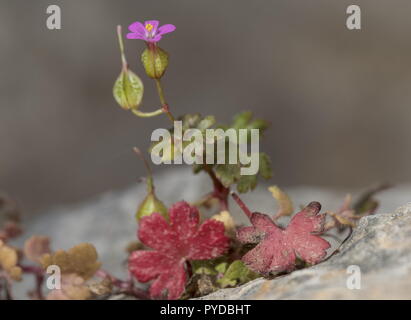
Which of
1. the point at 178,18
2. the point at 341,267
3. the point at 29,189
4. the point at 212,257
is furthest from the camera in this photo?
the point at 178,18

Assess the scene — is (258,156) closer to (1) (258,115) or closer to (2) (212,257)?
(2) (212,257)

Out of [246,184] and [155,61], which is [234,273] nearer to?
[246,184]

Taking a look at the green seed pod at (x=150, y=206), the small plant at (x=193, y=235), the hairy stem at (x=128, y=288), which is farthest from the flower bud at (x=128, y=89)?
the hairy stem at (x=128, y=288)

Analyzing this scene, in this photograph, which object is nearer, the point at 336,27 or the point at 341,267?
the point at 341,267

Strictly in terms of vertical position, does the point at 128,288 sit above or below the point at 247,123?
below

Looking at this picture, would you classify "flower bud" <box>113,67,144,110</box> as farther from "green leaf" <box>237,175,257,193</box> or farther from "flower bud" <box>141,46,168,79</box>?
→ "green leaf" <box>237,175,257,193</box>

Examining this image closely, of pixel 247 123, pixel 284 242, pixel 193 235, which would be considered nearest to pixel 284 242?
pixel 284 242

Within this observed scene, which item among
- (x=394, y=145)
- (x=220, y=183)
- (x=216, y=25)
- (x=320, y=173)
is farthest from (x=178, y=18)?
(x=220, y=183)

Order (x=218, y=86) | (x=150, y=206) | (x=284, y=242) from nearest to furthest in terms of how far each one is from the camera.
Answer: (x=284, y=242), (x=150, y=206), (x=218, y=86)
